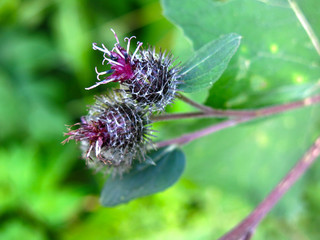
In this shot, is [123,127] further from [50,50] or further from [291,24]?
[50,50]

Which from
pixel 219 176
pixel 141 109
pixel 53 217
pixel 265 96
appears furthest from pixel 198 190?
pixel 141 109

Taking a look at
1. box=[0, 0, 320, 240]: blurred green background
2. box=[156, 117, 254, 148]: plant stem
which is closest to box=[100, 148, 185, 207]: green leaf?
box=[156, 117, 254, 148]: plant stem

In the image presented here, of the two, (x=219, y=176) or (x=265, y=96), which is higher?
(x=265, y=96)

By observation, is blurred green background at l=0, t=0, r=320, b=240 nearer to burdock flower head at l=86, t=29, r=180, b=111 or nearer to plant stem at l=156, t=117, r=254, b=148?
plant stem at l=156, t=117, r=254, b=148

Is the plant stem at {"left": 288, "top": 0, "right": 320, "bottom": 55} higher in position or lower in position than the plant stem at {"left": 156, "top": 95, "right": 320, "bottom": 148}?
higher

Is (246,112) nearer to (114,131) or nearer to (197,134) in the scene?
(197,134)

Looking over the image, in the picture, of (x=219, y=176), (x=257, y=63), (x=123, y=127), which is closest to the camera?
(x=123, y=127)

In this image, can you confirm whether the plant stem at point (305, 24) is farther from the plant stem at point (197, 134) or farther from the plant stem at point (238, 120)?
the plant stem at point (197, 134)
